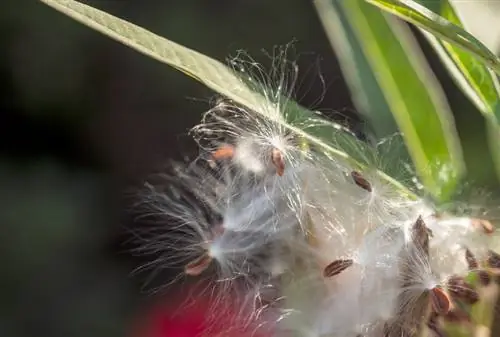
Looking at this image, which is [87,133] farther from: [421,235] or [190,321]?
[421,235]

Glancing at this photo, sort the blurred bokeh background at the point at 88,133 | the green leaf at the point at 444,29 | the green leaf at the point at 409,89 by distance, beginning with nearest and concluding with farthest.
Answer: the green leaf at the point at 444,29 → the green leaf at the point at 409,89 → the blurred bokeh background at the point at 88,133

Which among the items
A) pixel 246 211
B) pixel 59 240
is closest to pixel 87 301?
pixel 59 240

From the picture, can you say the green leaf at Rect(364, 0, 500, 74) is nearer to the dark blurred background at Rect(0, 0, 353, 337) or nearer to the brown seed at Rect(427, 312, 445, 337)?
the brown seed at Rect(427, 312, 445, 337)

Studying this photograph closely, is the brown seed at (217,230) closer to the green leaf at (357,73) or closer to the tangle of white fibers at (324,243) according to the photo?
the tangle of white fibers at (324,243)

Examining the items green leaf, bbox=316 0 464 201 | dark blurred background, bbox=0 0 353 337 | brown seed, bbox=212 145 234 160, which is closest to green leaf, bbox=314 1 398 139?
green leaf, bbox=316 0 464 201

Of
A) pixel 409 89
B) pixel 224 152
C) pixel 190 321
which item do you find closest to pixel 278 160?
pixel 224 152

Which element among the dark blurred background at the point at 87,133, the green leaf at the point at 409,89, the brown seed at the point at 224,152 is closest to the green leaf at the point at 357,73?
the green leaf at the point at 409,89

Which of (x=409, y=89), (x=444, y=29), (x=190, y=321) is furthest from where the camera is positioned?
(x=190, y=321)
